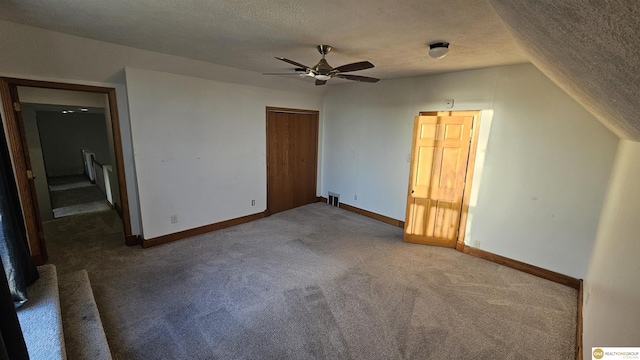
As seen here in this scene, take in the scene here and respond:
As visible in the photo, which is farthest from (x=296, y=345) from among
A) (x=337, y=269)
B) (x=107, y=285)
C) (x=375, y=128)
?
(x=375, y=128)

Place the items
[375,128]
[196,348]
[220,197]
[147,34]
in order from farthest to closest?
[375,128]
[220,197]
[147,34]
[196,348]

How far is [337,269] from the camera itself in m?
3.13

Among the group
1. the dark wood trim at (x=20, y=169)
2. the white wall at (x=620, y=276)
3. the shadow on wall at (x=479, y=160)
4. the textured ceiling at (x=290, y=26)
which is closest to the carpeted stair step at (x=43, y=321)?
the dark wood trim at (x=20, y=169)

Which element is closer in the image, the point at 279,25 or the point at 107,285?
the point at 279,25

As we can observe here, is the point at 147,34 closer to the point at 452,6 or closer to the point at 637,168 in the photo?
the point at 452,6

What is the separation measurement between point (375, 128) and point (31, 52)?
14.3ft

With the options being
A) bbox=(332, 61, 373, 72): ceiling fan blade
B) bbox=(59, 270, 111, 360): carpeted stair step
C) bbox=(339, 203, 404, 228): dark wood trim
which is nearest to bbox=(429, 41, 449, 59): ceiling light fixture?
bbox=(332, 61, 373, 72): ceiling fan blade

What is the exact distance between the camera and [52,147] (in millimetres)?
8297

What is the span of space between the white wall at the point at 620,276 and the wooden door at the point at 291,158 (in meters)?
4.28

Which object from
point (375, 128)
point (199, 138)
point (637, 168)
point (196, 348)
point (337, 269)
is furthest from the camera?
point (375, 128)

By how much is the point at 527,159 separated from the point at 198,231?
179 inches

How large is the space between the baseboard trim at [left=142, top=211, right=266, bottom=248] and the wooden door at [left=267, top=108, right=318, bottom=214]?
0.40 meters

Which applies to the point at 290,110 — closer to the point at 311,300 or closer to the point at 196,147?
the point at 196,147

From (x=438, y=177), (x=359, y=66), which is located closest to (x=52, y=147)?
(x=359, y=66)
